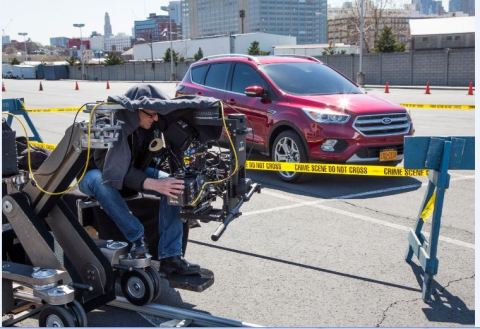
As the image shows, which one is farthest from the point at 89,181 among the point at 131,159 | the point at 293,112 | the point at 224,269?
the point at 293,112

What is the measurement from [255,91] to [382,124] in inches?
76.1

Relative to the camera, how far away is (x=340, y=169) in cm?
762

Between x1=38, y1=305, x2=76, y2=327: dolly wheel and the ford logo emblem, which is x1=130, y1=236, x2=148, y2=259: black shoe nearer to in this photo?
x1=38, y1=305, x2=76, y2=327: dolly wheel

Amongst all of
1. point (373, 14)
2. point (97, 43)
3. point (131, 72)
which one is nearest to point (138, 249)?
point (131, 72)

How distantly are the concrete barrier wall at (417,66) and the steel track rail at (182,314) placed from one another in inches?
1545

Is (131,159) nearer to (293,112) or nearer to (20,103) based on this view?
(293,112)

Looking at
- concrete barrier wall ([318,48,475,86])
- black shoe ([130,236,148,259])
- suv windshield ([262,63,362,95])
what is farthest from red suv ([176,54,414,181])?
concrete barrier wall ([318,48,475,86])

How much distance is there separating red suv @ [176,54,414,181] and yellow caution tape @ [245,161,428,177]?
0.43m

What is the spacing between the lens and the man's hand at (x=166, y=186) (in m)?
4.14

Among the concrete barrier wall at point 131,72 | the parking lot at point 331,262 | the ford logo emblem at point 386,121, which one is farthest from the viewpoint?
the concrete barrier wall at point 131,72

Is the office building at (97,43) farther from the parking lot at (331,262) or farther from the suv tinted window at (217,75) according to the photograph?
the parking lot at (331,262)

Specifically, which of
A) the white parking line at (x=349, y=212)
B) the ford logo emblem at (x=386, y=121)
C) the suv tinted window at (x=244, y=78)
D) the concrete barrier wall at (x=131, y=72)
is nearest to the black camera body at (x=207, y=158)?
the white parking line at (x=349, y=212)

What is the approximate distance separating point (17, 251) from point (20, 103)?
17.8 ft

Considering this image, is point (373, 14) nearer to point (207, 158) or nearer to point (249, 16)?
point (249, 16)
